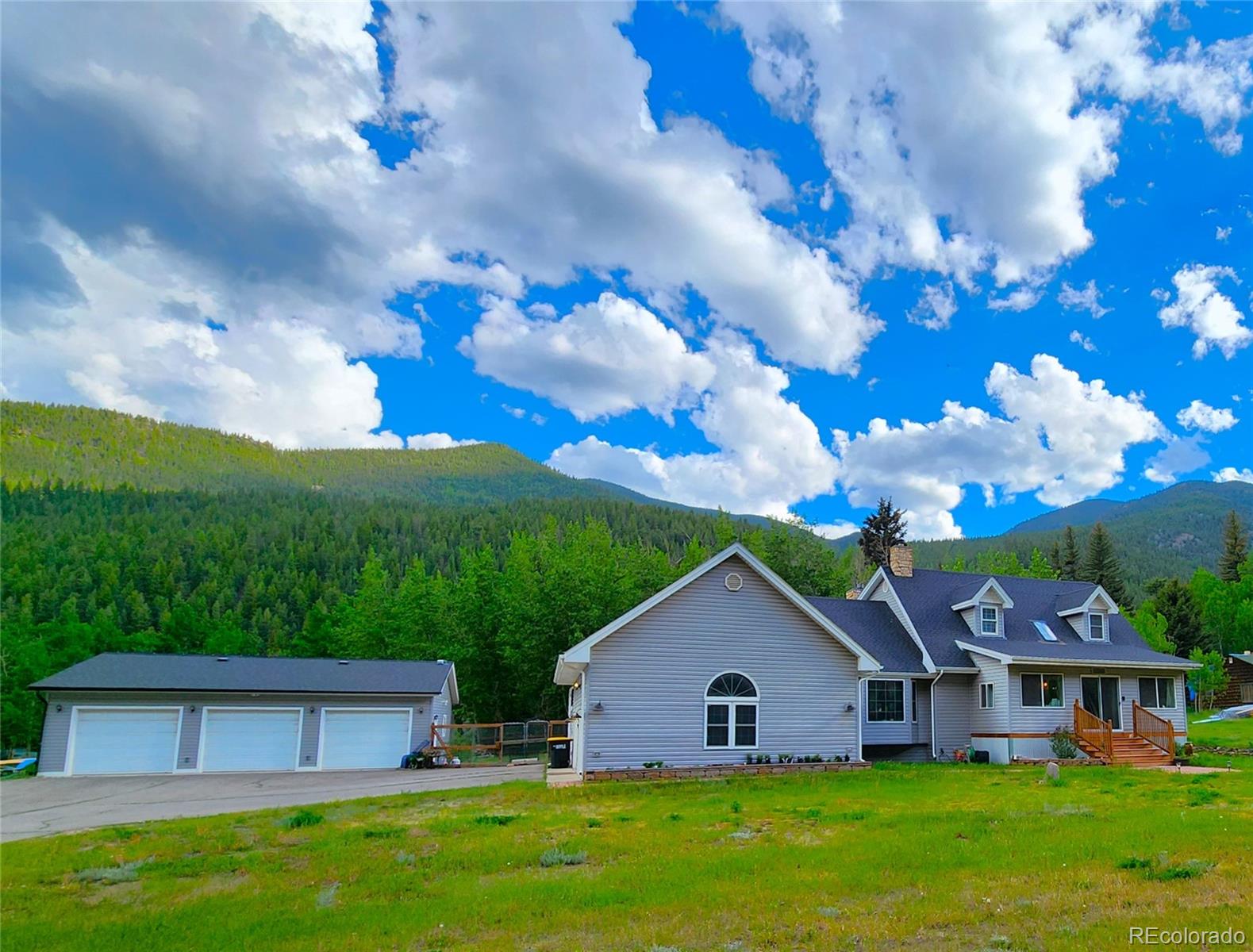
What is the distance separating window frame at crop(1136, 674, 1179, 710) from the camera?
27.1 meters

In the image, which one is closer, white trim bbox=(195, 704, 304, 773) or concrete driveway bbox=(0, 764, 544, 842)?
concrete driveway bbox=(0, 764, 544, 842)

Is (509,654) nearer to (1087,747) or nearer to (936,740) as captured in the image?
(936,740)

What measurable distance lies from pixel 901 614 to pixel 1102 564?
167 ft

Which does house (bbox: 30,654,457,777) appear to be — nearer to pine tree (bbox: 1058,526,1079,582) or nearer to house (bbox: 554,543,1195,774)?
house (bbox: 554,543,1195,774)

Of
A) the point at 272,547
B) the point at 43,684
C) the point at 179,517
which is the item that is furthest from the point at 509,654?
the point at 179,517

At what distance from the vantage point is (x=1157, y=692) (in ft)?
89.7

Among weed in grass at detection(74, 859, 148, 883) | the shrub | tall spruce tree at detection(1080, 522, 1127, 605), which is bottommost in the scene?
the shrub

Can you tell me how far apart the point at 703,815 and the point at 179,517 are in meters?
120

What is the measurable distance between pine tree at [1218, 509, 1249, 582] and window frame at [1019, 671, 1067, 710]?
235ft

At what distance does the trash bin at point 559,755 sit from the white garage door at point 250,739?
407 inches

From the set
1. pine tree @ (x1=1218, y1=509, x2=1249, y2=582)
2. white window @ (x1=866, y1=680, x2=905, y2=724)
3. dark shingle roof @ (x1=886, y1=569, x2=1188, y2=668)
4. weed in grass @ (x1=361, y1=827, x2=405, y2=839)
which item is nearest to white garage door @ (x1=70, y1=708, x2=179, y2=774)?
weed in grass @ (x1=361, y1=827, x2=405, y2=839)

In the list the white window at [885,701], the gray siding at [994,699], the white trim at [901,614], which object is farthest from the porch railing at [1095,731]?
the white window at [885,701]

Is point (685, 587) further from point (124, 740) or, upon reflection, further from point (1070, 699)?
point (124, 740)

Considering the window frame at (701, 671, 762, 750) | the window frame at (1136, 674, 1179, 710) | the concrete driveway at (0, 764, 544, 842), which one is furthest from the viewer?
the window frame at (1136, 674, 1179, 710)
